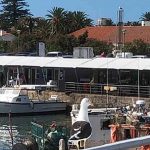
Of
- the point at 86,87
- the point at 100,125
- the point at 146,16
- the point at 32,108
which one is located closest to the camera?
the point at 100,125

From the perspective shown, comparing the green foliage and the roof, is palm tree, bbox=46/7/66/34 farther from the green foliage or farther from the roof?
the roof

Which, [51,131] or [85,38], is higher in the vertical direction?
[85,38]

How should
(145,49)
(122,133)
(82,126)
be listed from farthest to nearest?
(145,49), (122,133), (82,126)

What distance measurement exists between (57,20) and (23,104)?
2454 inches

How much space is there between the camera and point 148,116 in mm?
22625

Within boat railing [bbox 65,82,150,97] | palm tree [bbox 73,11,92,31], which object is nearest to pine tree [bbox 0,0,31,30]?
palm tree [bbox 73,11,92,31]

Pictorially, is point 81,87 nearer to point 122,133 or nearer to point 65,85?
point 65,85

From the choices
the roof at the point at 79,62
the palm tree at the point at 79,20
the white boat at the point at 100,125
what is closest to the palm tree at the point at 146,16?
the palm tree at the point at 79,20

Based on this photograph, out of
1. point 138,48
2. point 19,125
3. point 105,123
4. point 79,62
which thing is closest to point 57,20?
point 138,48

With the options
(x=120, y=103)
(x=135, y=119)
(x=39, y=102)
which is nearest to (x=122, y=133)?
(x=135, y=119)

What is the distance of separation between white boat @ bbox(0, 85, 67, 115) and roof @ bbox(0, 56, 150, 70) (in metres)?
6.94

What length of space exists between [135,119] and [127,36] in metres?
80.5

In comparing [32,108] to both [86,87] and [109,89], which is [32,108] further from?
[86,87]

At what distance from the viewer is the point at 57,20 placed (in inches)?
4232
